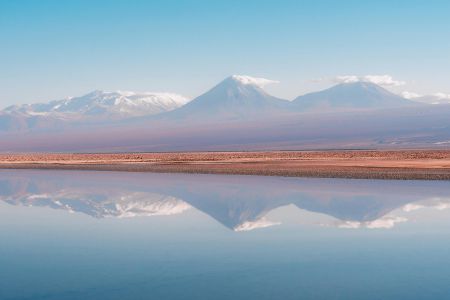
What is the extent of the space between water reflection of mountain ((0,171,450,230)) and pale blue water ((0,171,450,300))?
8 cm

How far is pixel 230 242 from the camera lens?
1605cm

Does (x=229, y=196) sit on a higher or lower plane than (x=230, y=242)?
higher

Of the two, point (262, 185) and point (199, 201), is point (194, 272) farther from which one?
point (262, 185)

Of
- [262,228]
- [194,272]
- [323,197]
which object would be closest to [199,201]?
[323,197]

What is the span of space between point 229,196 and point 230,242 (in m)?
9.59

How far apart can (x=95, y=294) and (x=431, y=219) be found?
1172 cm

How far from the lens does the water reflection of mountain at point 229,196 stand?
2142 centimetres

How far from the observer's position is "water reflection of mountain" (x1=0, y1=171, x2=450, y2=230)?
843 inches

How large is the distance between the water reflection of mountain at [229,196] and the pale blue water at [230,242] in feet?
0.26

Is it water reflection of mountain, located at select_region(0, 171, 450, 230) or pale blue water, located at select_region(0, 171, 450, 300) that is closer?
→ pale blue water, located at select_region(0, 171, 450, 300)

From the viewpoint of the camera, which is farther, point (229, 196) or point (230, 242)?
point (229, 196)

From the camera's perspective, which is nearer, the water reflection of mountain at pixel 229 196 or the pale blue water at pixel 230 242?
the pale blue water at pixel 230 242

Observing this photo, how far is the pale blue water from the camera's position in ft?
38.4

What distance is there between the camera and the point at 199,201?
24.4 meters
